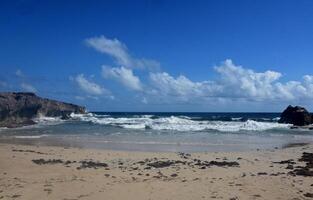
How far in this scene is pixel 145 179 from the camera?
12.3 m

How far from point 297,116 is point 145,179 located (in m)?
46.2

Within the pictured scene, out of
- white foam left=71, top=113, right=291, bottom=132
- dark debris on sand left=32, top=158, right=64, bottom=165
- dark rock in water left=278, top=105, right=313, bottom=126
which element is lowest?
dark debris on sand left=32, top=158, right=64, bottom=165

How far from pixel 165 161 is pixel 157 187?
18.0 feet

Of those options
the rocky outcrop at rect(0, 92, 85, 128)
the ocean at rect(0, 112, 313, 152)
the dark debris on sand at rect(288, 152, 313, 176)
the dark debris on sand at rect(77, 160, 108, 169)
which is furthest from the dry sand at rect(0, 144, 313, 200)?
the rocky outcrop at rect(0, 92, 85, 128)

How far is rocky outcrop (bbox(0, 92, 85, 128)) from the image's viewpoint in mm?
57903

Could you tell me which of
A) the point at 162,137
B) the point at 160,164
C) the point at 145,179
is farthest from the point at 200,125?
the point at 145,179

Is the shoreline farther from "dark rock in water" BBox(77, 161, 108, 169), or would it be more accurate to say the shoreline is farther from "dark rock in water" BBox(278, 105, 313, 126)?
"dark rock in water" BBox(278, 105, 313, 126)

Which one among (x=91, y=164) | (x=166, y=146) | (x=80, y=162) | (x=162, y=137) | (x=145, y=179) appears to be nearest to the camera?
(x=145, y=179)

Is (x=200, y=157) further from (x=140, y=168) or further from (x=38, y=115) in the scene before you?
(x=38, y=115)

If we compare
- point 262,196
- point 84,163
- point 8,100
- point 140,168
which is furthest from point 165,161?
point 8,100

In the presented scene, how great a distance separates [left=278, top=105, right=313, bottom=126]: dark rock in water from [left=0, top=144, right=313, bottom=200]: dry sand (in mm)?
37493

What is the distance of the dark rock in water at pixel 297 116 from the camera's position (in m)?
53.1

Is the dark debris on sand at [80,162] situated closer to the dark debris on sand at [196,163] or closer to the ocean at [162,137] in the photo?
the dark debris on sand at [196,163]

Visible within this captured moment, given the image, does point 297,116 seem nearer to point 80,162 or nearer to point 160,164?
point 160,164
